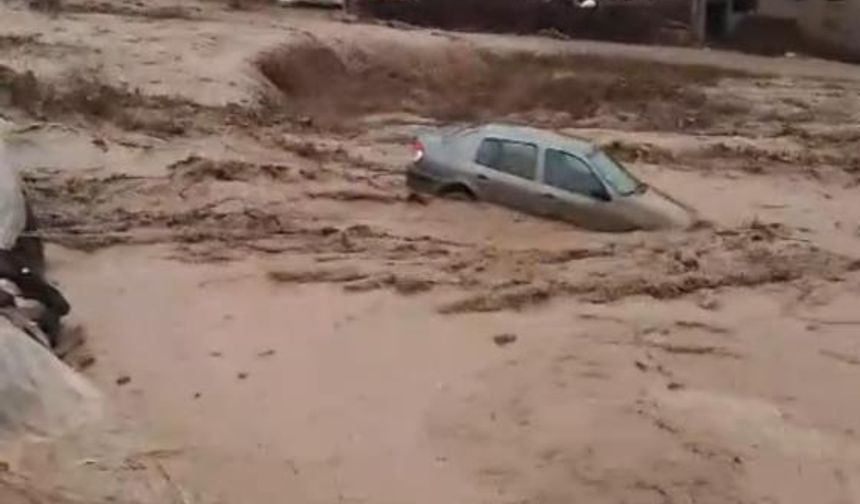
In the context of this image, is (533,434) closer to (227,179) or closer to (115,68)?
(227,179)

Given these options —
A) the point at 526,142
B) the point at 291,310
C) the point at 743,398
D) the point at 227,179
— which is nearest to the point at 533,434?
the point at 743,398

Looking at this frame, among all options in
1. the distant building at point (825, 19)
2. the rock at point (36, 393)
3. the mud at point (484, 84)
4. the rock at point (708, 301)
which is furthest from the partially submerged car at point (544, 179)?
the distant building at point (825, 19)

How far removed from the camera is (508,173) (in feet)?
56.7

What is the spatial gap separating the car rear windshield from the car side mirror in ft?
0.45

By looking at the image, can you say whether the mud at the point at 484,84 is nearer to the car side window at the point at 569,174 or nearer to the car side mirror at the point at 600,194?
the car side window at the point at 569,174

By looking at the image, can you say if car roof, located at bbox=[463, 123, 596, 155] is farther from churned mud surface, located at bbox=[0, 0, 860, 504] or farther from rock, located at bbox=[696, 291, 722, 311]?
rock, located at bbox=[696, 291, 722, 311]

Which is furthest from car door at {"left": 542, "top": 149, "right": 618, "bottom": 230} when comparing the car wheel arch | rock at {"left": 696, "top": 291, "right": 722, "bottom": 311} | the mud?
the mud

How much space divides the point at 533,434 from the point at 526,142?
6.42 metres

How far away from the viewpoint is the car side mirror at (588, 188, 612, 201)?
661 inches

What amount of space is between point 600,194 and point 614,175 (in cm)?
38

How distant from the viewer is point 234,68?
24.5 meters

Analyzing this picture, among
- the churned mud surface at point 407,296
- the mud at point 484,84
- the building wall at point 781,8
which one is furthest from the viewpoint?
the building wall at point 781,8

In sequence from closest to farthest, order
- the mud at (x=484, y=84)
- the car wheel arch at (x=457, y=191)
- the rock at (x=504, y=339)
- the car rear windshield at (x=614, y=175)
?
the rock at (x=504, y=339), the car rear windshield at (x=614, y=175), the car wheel arch at (x=457, y=191), the mud at (x=484, y=84)

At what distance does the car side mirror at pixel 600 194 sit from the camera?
16781mm
